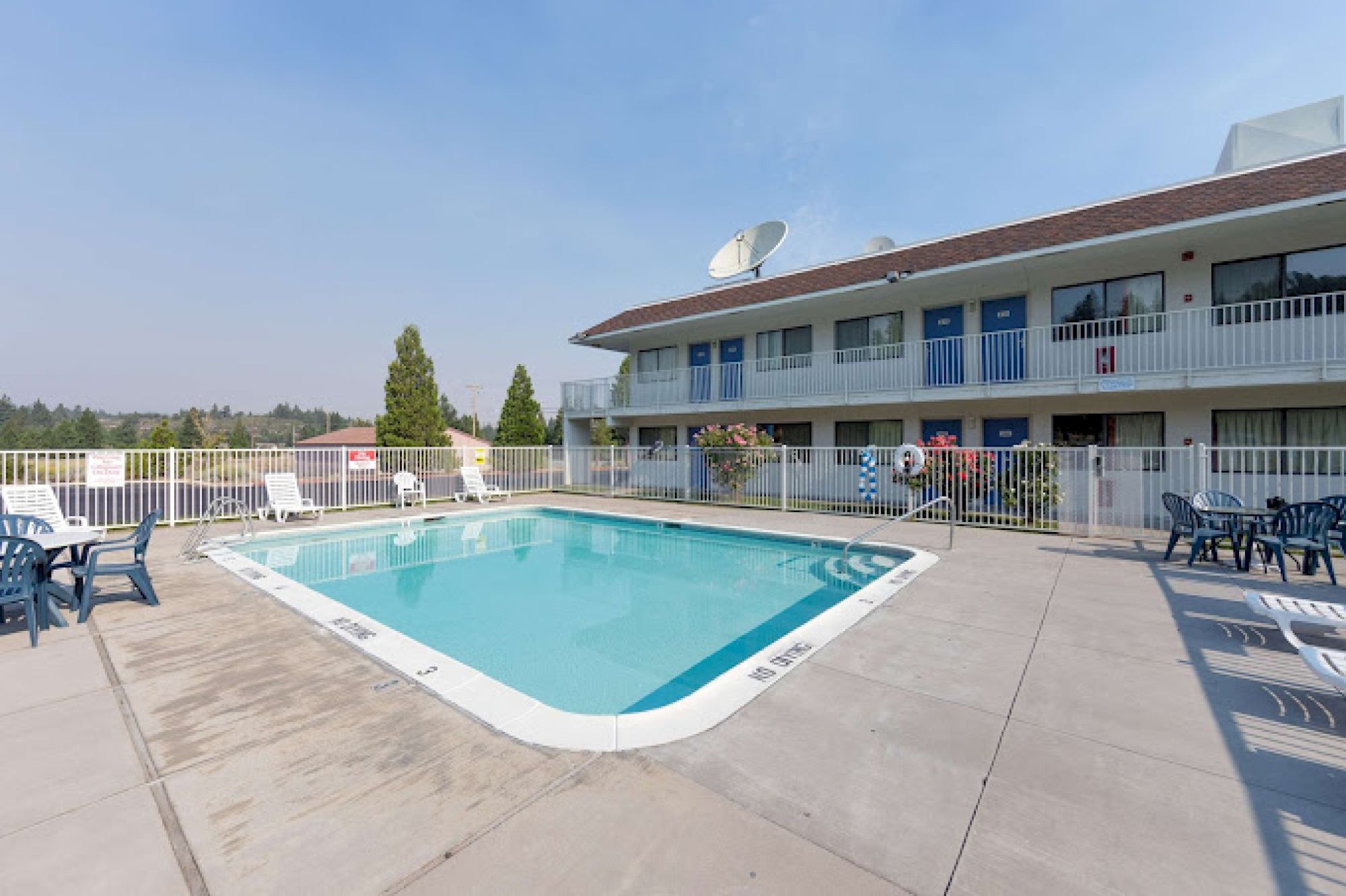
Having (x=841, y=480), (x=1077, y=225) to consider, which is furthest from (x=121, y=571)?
(x=1077, y=225)

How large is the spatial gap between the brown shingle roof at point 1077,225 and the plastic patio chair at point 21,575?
16.1 meters

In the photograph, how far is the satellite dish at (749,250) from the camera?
66.5 ft

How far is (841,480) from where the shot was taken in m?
14.8

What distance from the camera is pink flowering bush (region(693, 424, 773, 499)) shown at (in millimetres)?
15719

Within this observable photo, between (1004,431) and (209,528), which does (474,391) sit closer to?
(209,528)

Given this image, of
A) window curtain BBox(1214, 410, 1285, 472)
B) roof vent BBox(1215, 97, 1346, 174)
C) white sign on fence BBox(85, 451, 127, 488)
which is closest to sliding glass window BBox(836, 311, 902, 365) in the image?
window curtain BBox(1214, 410, 1285, 472)

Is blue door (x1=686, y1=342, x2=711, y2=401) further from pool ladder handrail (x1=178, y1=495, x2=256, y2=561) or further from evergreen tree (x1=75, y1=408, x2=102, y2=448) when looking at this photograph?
evergreen tree (x1=75, y1=408, x2=102, y2=448)

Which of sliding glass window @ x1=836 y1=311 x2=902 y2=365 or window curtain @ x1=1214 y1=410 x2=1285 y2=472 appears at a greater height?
sliding glass window @ x1=836 y1=311 x2=902 y2=365

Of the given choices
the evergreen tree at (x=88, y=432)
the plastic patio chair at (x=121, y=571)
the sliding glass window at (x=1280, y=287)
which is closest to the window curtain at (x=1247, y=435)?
the sliding glass window at (x=1280, y=287)

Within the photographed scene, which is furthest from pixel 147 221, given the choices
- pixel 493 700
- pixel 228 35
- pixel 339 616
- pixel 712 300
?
pixel 493 700

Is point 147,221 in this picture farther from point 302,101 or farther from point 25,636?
point 25,636

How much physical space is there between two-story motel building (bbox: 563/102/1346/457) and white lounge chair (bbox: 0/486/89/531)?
14987mm

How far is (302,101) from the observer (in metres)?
13.9

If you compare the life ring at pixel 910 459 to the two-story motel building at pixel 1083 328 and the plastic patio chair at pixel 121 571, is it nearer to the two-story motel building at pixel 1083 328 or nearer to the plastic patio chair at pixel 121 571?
the two-story motel building at pixel 1083 328
